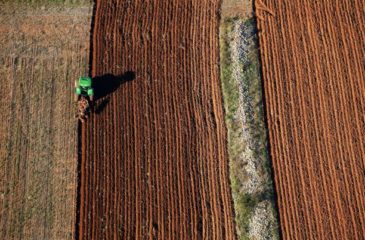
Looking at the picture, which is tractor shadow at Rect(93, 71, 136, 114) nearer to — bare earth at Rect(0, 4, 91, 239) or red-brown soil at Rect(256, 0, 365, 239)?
bare earth at Rect(0, 4, 91, 239)

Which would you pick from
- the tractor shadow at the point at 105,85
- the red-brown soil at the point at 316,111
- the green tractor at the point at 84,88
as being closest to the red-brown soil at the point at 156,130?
the tractor shadow at the point at 105,85

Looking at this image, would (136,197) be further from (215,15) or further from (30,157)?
(215,15)

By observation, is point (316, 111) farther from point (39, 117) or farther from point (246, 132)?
point (39, 117)

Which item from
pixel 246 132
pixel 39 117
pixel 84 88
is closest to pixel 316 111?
pixel 246 132

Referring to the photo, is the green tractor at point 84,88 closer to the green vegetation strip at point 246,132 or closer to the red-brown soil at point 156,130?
the red-brown soil at point 156,130

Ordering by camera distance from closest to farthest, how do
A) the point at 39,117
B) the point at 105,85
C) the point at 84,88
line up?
the point at 84,88 < the point at 39,117 < the point at 105,85

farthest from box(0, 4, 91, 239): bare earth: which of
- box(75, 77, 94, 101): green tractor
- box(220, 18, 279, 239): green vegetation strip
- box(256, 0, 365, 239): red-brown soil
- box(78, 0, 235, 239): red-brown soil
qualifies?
box(256, 0, 365, 239): red-brown soil

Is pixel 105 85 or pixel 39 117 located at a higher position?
pixel 105 85
